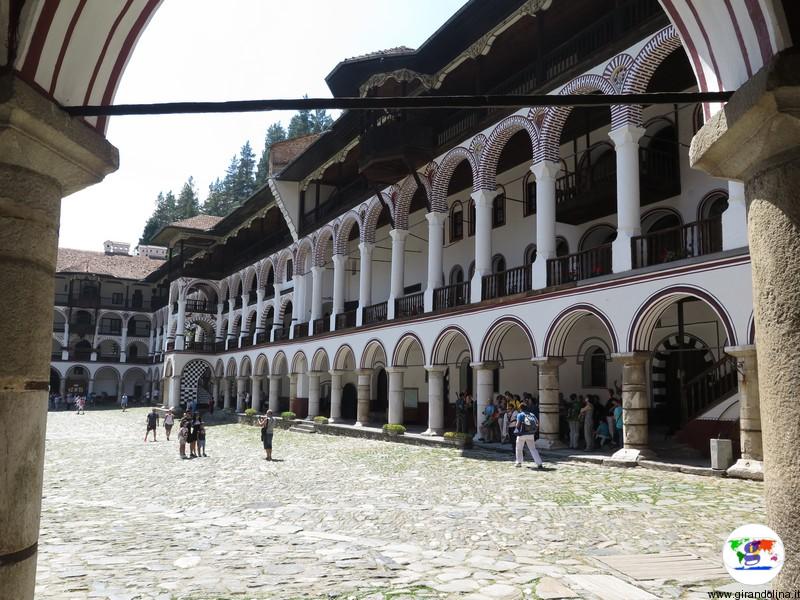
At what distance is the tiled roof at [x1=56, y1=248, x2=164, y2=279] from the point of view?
56.2 m

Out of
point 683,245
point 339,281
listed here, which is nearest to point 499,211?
point 339,281

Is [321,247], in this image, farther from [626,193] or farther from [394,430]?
[626,193]

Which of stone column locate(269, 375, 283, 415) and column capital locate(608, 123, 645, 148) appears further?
stone column locate(269, 375, 283, 415)

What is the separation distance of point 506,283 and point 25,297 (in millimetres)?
15311

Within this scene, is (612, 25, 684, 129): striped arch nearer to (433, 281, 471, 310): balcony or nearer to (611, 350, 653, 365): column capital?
(611, 350, 653, 365): column capital

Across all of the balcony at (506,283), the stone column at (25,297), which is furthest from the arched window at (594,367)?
the stone column at (25,297)

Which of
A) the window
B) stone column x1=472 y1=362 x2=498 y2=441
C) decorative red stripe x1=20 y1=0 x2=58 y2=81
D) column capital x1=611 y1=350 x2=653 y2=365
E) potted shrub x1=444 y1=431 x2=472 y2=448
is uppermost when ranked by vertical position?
the window

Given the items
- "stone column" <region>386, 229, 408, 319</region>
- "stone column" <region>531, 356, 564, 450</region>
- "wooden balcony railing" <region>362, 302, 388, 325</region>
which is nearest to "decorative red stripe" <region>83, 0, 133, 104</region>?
"stone column" <region>531, 356, 564, 450</region>

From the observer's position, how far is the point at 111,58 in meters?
3.73

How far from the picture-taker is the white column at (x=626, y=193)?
543 inches

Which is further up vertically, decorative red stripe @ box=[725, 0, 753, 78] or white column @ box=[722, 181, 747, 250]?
white column @ box=[722, 181, 747, 250]

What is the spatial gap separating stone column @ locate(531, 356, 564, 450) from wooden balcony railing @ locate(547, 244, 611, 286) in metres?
1.87

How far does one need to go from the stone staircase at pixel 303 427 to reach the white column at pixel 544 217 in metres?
12.3

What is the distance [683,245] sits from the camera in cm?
1291
